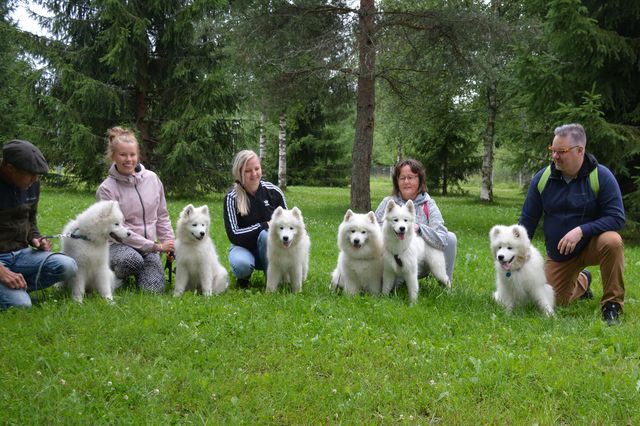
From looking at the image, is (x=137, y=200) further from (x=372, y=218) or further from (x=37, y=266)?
(x=372, y=218)

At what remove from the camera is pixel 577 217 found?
494 centimetres

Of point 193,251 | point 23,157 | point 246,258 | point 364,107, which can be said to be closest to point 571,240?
point 246,258

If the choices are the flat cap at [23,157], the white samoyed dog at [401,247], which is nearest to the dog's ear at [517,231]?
the white samoyed dog at [401,247]

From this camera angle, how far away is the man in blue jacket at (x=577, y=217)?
4711 millimetres

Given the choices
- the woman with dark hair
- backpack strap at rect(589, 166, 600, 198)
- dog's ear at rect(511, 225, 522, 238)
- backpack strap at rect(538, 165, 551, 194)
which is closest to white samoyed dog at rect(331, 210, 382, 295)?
the woman with dark hair

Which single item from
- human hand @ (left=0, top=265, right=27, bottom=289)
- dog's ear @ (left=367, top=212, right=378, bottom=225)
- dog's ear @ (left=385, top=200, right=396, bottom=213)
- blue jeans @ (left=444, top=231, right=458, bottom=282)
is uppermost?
dog's ear @ (left=385, top=200, right=396, bottom=213)

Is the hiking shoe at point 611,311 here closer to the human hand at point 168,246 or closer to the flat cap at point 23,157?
the human hand at point 168,246

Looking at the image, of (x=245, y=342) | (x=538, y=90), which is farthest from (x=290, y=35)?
(x=245, y=342)

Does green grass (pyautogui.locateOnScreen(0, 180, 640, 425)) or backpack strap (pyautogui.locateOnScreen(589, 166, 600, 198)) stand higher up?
backpack strap (pyautogui.locateOnScreen(589, 166, 600, 198))

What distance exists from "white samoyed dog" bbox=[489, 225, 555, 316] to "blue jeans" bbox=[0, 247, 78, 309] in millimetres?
3825

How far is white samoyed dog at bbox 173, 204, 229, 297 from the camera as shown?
5.18 meters

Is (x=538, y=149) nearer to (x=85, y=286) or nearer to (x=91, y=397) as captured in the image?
(x=85, y=286)

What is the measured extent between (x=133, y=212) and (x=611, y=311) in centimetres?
461

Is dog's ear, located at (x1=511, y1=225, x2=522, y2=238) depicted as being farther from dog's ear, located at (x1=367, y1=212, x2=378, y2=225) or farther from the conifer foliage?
A: the conifer foliage
